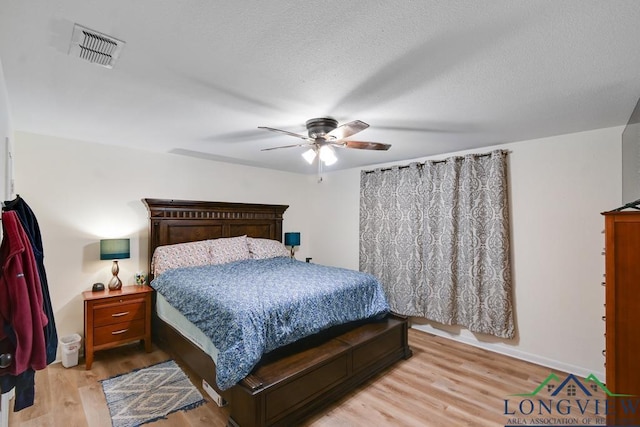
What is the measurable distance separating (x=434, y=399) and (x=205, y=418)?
73.1 inches

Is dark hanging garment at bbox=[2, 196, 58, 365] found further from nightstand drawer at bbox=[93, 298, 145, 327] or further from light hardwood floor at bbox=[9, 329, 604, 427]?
nightstand drawer at bbox=[93, 298, 145, 327]

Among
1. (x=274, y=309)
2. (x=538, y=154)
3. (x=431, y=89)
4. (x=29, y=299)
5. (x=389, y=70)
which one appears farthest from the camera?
(x=538, y=154)

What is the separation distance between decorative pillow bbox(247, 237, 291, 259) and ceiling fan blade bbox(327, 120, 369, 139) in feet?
7.89

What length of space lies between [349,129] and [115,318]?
3.08 meters

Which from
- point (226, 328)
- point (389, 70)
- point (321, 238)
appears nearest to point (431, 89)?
point (389, 70)

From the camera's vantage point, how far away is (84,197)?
326cm

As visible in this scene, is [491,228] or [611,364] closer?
[611,364]

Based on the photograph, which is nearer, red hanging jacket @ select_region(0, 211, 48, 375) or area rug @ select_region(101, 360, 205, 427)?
red hanging jacket @ select_region(0, 211, 48, 375)

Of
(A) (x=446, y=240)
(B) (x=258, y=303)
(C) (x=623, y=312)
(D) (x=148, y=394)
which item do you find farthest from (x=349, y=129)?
(D) (x=148, y=394)

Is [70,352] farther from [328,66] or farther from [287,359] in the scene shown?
[328,66]

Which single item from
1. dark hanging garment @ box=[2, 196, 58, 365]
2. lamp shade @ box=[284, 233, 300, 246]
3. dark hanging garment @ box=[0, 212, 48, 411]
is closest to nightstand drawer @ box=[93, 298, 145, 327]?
dark hanging garment @ box=[2, 196, 58, 365]

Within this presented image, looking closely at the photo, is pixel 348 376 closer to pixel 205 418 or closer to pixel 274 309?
pixel 274 309

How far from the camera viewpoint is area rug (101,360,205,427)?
2.22 metres

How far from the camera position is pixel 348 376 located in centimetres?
255
